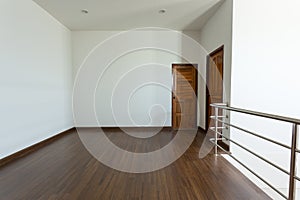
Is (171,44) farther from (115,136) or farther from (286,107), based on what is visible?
(286,107)

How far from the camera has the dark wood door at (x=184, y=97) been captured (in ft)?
19.1

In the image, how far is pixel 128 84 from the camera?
230 inches

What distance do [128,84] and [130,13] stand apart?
1.99 metres

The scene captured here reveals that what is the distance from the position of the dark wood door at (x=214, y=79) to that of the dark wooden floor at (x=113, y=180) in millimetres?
1595

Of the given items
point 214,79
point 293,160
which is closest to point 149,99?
point 214,79

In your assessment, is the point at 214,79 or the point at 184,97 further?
the point at 184,97

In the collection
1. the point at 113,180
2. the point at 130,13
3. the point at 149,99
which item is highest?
the point at 130,13

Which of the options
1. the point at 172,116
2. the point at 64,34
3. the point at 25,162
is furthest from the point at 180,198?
the point at 64,34

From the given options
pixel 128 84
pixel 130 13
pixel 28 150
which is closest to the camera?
pixel 28 150

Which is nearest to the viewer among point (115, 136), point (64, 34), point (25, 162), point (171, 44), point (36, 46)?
point (25, 162)

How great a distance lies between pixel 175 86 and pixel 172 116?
0.86 m

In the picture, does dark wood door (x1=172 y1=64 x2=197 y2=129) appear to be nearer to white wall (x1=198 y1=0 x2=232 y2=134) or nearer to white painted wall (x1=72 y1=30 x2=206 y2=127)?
white painted wall (x1=72 y1=30 x2=206 y2=127)

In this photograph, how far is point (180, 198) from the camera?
199 cm

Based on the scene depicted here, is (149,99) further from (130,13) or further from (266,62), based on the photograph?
(266,62)
